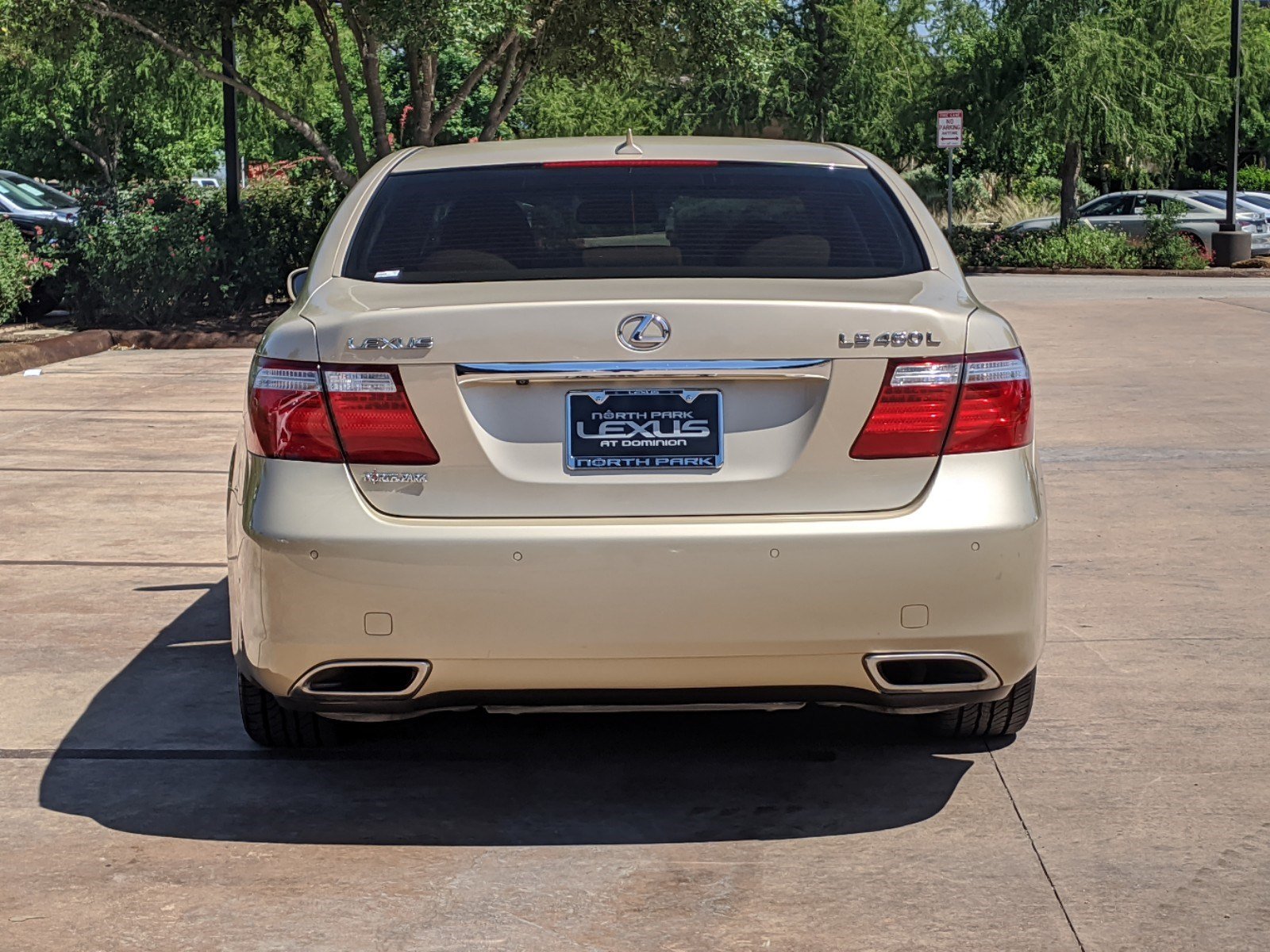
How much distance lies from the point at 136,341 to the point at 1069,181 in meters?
20.6

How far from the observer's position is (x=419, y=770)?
4.86 metres

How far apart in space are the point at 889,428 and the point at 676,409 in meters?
0.50

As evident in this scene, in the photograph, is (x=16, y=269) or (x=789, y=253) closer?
(x=789, y=253)

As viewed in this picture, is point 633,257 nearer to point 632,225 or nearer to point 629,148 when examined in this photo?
point 632,225

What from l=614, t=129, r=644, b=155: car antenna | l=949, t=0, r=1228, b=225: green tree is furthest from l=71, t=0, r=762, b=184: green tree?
l=614, t=129, r=644, b=155: car antenna

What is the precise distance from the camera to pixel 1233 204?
3119 centimetres

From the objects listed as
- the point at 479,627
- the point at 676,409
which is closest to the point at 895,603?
the point at 676,409

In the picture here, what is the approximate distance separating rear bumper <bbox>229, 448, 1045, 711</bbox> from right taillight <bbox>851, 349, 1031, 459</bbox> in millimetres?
57

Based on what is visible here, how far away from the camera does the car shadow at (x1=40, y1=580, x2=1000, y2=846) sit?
440 cm

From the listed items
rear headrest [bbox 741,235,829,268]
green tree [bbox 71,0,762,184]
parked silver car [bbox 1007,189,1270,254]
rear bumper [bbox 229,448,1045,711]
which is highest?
green tree [bbox 71,0,762,184]

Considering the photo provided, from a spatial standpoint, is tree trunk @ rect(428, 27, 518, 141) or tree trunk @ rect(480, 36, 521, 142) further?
tree trunk @ rect(480, 36, 521, 142)

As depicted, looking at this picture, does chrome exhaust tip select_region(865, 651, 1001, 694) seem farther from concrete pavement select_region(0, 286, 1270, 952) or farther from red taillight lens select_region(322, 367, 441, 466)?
red taillight lens select_region(322, 367, 441, 466)

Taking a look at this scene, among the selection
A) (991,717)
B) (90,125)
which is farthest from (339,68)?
(90,125)

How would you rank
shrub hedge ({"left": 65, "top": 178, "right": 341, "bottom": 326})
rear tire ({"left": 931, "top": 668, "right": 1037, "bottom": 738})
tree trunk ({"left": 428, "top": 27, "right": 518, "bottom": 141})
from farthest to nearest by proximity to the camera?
tree trunk ({"left": 428, "top": 27, "right": 518, "bottom": 141}) < shrub hedge ({"left": 65, "top": 178, "right": 341, "bottom": 326}) < rear tire ({"left": 931, "top": 668, "right": 1037, "bottom": 738})
